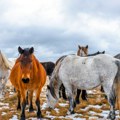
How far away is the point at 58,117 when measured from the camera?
10891 millimetres

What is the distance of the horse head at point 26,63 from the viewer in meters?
9.52

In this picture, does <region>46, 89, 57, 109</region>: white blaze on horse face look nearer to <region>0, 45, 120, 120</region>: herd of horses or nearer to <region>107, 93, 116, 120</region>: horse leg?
<region>0, 45, 120, 120</region>: herd of horses

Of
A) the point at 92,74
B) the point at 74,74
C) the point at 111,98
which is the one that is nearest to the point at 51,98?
the point at 74,74

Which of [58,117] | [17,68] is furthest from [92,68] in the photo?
[17,68]

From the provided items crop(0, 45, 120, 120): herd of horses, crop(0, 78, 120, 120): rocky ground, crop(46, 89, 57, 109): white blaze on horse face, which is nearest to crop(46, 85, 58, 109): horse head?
crop(46, 89, 57, 109): white blaze on horse face

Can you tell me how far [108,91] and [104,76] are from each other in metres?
0.52

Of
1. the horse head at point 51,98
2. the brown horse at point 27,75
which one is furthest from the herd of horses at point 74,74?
the horse head at point 51,98

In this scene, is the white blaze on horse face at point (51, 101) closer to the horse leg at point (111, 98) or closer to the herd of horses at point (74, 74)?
the herd of horses at point (74, 74)

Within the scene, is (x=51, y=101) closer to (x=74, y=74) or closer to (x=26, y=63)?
(x=74, y=74)

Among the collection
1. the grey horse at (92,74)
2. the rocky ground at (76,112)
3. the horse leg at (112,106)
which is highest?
the grey horse at (92,74)

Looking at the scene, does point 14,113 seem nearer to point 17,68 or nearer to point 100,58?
point 17,68

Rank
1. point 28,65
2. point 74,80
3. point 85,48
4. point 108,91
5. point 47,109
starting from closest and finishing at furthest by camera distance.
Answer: point 28,65, point 108,91, point 74,80, point 47,109, point 85,48

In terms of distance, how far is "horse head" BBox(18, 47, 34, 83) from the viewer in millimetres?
9516

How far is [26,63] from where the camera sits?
32.2 ft
